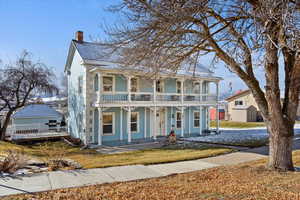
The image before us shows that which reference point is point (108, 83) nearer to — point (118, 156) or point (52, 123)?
point (118, 156)

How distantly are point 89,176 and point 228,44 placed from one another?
650 cm

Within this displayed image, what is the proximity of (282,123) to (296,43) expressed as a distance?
2782 mm

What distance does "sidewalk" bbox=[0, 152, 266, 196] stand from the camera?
5.52 m

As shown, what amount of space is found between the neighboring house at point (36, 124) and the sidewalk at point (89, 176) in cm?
1153

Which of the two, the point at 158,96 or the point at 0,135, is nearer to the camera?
the point at 0,135

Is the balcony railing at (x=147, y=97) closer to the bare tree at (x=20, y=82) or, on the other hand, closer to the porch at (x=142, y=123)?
the porch at (x=142, y=123)

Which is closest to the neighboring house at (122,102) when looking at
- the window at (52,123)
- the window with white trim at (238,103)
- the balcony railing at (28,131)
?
the balcony railing at (28,131)

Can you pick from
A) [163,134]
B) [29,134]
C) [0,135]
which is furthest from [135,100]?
[0,135]

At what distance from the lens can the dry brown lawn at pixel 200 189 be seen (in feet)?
15.4

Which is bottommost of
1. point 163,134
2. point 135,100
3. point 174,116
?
point 163,134

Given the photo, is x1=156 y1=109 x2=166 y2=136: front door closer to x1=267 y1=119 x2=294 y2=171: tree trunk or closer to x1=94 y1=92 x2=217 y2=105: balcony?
x1=94 y1=92 x2=217 y2=105: balcony

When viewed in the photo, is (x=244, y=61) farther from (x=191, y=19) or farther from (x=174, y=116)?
(x=174, y=116)

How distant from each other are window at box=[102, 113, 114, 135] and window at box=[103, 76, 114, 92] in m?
1.94

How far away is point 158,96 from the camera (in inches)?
720
